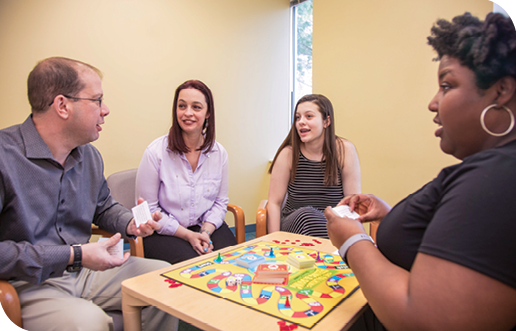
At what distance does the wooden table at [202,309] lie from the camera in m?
0.85

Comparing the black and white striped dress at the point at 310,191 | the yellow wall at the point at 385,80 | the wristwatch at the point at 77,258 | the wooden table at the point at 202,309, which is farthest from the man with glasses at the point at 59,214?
the yellow wall at the point at 385,80

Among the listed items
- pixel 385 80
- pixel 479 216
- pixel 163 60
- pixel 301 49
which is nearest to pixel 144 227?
pixel 479 216

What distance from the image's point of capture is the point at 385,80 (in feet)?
10.4

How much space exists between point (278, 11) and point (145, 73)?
220 cm

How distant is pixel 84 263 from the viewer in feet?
3.94

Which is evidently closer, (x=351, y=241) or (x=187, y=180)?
(x=351, y=241)

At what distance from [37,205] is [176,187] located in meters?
0.91

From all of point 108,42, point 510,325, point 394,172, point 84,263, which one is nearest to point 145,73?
point 108,42

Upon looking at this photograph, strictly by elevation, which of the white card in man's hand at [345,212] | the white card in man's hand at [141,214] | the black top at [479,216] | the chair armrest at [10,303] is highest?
the black top at [479,216]

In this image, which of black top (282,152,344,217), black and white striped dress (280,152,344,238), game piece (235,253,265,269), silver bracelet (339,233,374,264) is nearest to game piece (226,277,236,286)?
game piece (235,253,265,269)

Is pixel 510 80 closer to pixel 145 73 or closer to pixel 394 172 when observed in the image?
pixel 394 172

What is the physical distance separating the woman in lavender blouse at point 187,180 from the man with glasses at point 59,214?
1.37 ft

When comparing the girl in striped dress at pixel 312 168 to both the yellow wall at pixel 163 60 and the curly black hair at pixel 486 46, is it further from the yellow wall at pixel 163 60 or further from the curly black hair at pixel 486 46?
the yellow wall at pixel 163 60

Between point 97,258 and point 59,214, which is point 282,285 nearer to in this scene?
point 97,258
